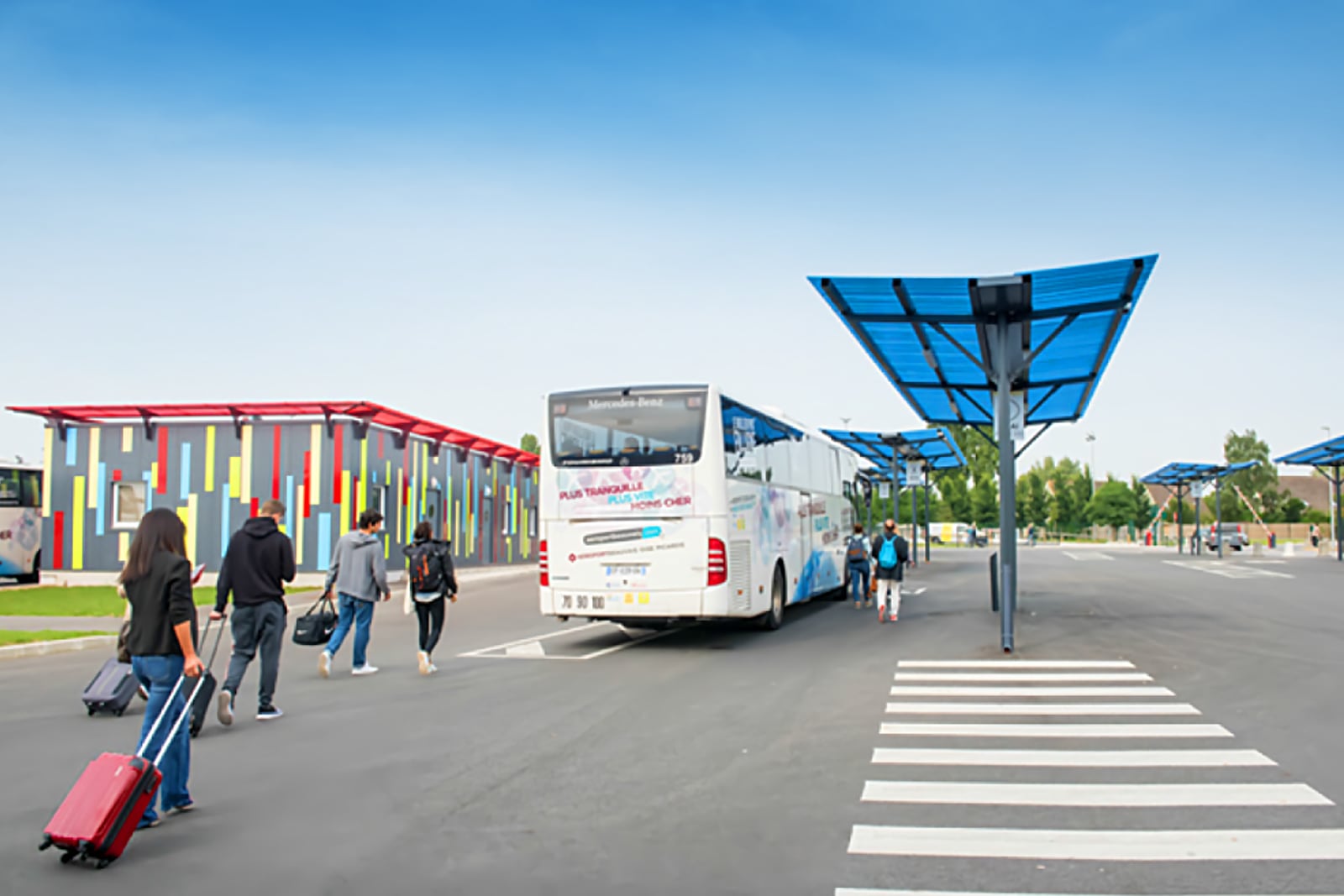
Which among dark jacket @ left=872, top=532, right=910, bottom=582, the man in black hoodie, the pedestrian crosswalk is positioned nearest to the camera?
the pedestrian crosswalk

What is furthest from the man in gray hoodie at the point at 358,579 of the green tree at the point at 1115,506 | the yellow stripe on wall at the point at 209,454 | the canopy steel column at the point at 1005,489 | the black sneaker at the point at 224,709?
the green tree at the point at 1115,506

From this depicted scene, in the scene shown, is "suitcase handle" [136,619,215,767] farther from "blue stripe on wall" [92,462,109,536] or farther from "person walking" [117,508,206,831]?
"blue stripe on wall" [92,462,109,536]

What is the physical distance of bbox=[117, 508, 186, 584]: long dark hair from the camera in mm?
5992

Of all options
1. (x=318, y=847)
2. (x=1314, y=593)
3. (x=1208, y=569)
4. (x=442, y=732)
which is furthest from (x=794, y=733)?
(x=1208, y=569)

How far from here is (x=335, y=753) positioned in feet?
25.7

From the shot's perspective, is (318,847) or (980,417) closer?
(318,847)

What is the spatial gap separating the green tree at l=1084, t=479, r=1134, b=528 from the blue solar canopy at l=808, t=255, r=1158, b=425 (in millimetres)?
72265

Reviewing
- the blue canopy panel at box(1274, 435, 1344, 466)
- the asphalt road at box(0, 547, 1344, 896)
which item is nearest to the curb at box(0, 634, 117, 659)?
the asphalt road at box(0, 547, 1344, 896)

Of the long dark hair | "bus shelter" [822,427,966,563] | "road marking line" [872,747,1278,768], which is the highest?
"bus shelter" [822,427,966,563]

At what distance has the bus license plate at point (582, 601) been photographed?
550 inches

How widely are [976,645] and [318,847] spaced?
10640mm

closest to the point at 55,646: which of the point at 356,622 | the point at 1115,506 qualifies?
the point at 356,622

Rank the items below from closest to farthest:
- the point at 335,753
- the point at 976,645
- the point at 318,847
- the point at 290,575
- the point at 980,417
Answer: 1. the point at 318,847
2. the point at 335,753
3. the point at 290,575
4. the point at 976,645
5. the point at 980,417

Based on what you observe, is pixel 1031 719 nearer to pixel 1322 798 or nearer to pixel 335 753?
pixel 1322 798
